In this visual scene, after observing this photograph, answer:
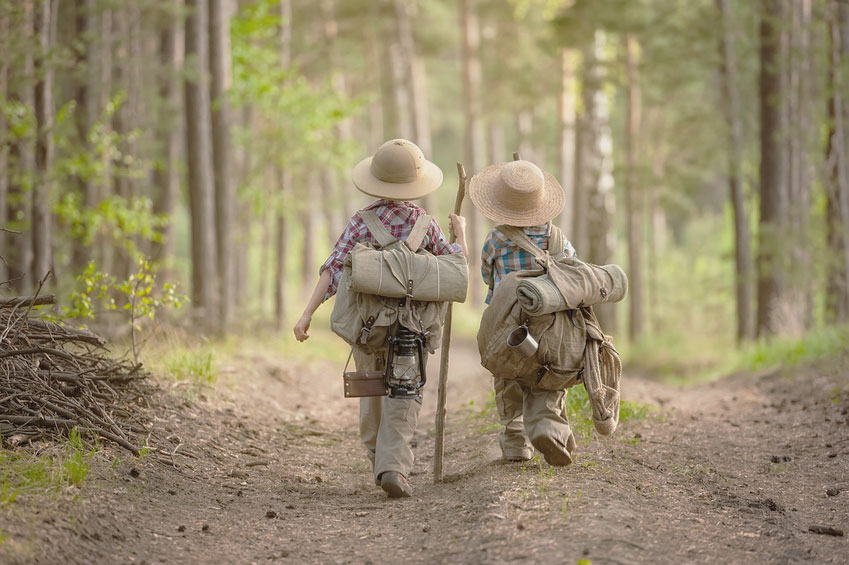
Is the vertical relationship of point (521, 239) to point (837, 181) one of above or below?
below

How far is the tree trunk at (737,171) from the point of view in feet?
53.8

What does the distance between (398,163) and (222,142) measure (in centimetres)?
863

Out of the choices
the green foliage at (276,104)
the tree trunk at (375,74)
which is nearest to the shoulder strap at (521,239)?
the green foliage at (276,104)

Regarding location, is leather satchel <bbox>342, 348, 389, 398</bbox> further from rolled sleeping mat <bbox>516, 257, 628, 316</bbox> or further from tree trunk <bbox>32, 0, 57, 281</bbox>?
tree trunk <bbox>32, 0, 57, 281</bbox>

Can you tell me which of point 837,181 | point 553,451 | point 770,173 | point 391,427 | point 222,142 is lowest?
point 553,451

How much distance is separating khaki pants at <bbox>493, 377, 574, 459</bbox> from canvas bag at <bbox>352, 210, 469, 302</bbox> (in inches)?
31.5

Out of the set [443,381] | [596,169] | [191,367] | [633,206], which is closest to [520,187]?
→ [443,381]

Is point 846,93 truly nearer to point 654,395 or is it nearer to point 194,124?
point 654,395

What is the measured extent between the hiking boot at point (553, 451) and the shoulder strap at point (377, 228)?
1.63m

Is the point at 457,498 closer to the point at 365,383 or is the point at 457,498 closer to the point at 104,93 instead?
the point at 365,383

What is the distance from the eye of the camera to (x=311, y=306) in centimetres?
575


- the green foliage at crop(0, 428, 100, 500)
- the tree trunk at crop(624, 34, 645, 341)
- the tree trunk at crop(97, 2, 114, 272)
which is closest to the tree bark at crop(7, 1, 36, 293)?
the tree trunk at crop(97, 2, 114, 272)

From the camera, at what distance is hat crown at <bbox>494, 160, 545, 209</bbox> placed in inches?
231

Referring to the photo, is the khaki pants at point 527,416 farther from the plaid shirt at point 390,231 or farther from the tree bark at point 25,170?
the tree bark at point 25,170
